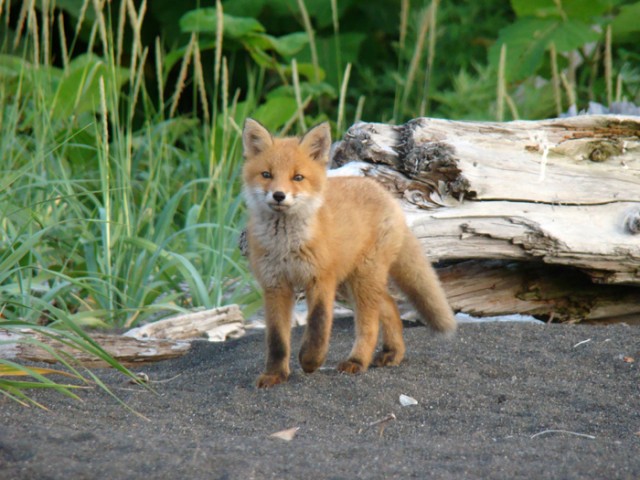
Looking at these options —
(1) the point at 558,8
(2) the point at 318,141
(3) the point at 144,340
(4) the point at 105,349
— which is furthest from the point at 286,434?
(1) the point at 558,8

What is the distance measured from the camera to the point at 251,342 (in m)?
4.46

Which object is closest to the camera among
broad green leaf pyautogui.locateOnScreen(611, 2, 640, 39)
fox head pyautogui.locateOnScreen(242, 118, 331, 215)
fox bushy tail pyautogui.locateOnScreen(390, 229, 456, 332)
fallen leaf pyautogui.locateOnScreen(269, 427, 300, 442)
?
fallen leaf pyautogui.locateOnScreen(269, 427, 300, 442)

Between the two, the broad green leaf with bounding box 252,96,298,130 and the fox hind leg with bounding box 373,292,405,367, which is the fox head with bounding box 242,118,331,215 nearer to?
the fox hind leg with bounding box 373,292,405,367

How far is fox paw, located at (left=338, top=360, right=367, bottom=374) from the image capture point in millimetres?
3826

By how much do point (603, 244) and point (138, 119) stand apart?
19.2 feet

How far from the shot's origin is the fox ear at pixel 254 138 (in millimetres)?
3916

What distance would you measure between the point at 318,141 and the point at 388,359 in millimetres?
1102

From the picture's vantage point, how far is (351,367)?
3834mm

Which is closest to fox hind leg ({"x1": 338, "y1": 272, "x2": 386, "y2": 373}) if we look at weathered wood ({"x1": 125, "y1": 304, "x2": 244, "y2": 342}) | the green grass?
weathered wood ({"x1": 125, "y1": 304, "x2": 244, "y2": 342})

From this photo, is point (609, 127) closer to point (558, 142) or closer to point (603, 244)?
point (558, 142)

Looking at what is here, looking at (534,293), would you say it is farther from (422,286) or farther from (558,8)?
(558,8)

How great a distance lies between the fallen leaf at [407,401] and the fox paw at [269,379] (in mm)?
529

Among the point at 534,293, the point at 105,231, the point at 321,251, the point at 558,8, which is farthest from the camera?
the point at 558,8

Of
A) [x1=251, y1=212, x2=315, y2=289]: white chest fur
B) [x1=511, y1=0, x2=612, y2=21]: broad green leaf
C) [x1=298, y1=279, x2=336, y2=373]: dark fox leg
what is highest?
[x1=511, y1=0, x2=612, y2=21]: broad green leaf
